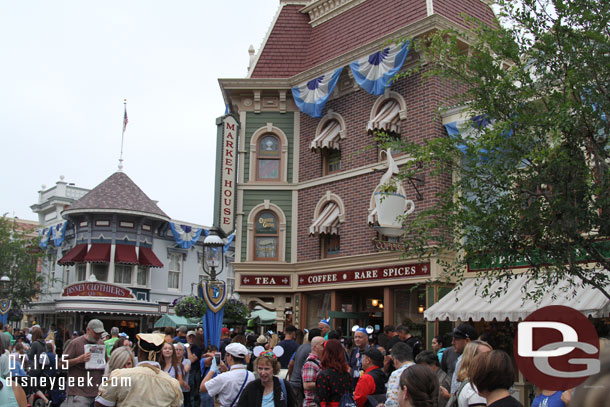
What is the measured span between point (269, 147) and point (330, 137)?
258 cm

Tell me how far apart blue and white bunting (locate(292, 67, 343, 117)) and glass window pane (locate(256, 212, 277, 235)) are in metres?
3.64

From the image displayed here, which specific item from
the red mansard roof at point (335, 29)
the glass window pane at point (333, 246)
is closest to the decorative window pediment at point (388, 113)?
the red mansard roof at point (335, 29)

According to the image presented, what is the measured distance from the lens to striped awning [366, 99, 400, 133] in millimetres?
17734

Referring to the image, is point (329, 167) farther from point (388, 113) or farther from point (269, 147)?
point (388, 113)

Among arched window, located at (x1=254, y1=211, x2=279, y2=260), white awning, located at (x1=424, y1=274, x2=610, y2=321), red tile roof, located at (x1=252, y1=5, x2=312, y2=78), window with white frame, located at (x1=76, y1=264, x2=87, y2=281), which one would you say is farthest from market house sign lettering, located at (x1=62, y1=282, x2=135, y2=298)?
white awning, located at (x1=424, y1=274, x2=610, y2=321)

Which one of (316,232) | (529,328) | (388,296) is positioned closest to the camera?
(529,328)

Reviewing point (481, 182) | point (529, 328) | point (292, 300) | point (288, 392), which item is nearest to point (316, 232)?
point (292, 300)

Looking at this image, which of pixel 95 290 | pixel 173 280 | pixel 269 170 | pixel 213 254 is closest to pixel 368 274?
pixel 213 254

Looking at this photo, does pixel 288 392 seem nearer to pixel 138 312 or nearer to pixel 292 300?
pixel 292 300

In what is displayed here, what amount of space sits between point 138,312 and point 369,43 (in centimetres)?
2278

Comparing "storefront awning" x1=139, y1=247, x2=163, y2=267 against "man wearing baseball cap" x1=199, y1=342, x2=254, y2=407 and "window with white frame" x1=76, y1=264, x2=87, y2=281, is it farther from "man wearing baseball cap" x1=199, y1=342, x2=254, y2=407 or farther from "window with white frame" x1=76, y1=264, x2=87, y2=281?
"man wearing baseball cap" x1=199, y1=342, x2=254, y2=407

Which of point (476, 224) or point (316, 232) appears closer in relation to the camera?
point (476, 224)

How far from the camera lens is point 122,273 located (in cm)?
3581

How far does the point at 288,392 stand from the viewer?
21.7 feet
